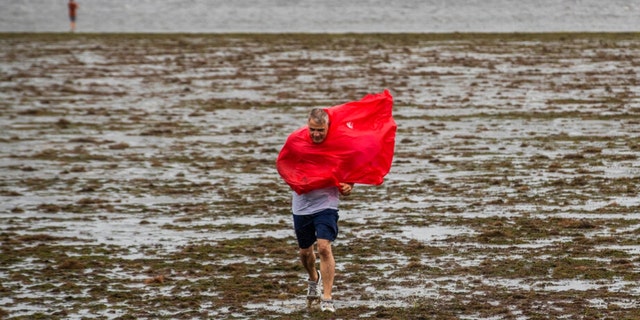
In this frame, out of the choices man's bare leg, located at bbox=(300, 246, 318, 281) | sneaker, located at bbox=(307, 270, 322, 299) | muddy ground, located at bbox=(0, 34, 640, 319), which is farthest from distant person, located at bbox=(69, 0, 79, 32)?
sneaker, located at bbox=(307, 270, 322, 299)

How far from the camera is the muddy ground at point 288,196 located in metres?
11.3

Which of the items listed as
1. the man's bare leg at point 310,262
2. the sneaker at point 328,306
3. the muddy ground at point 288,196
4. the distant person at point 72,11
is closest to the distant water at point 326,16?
the distant person at point 72,11

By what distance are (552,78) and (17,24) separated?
33201 mm

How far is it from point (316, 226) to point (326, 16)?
156 feet

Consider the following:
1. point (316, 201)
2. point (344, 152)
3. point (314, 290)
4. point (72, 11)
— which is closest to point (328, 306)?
point (314, 290)

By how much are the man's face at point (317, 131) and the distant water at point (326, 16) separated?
120 feet

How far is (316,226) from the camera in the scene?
1077cm

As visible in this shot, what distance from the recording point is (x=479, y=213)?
586 inches

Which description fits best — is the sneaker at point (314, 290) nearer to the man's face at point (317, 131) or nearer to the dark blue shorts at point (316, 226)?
the dark blue shorts at point (316, 226)

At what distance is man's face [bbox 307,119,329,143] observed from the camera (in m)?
10.7

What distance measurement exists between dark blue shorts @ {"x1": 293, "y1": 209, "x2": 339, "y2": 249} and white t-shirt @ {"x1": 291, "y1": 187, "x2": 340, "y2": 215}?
0.03 meters

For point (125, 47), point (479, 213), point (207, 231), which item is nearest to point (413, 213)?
point (479, 213)

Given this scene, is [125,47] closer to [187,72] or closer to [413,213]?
[187,72]

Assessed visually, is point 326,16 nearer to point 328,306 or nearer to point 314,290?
point 314,290
